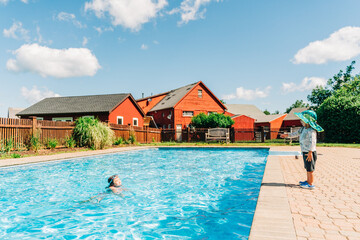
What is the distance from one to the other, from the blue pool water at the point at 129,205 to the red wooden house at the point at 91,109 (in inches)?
624

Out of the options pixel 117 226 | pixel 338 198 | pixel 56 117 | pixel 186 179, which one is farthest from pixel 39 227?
pixel 56 117

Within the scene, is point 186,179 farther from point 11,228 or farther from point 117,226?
point 11,228

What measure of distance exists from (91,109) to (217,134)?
45.3ft

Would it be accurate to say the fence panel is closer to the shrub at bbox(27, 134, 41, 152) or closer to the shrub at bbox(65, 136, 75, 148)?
the shrub at bbox(27, 134, 41, 152)

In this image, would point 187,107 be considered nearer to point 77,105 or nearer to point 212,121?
point 212,121

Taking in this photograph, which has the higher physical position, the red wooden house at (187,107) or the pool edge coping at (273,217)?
the red wooden house at (187,107)

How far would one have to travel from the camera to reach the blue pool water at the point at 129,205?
13.2 ft

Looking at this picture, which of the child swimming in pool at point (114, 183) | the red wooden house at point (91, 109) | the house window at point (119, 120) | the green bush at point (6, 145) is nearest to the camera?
the child swimming in pool at point (114, 183)

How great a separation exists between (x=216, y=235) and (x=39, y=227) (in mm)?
3241

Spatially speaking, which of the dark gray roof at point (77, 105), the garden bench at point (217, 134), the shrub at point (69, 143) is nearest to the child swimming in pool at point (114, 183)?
the shrub at point (69, 143)

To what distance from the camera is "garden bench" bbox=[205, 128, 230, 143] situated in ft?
75.3

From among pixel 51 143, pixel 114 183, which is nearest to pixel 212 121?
pixel 51 143

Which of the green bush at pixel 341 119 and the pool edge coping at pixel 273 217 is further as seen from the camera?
the green bush at pixel 341 119

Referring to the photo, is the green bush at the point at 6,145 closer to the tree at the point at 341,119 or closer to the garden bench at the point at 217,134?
the garden bench at the point at 217,134
